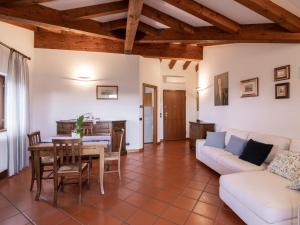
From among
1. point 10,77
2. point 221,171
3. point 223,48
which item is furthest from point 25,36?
point 221,171

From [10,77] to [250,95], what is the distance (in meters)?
4.59

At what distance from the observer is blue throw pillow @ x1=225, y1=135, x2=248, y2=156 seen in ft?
11.1

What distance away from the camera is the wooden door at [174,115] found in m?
7.27

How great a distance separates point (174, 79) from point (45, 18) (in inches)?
195

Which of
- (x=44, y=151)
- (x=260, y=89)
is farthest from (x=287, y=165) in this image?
(x=44, y=151)

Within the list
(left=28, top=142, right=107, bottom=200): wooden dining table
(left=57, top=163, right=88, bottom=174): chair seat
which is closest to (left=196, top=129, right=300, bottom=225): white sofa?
(left=28, top=142, right=107, bottom=200): wooden dining table

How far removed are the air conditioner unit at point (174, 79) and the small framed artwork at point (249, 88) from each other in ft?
11.0

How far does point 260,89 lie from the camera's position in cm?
361

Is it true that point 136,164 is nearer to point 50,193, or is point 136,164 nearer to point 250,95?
point 50,193

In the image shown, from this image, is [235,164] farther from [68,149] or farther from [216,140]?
[68,149]

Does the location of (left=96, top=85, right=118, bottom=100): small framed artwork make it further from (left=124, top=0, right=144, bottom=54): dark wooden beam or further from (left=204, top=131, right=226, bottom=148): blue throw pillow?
(left=204, top=131, right=226, bottom=148): blue throw pillow

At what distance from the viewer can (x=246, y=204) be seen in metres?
1.96

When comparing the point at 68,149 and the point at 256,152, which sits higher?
the point at 68,149

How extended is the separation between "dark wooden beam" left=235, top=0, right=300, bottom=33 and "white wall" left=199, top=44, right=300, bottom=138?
1.23 feet
